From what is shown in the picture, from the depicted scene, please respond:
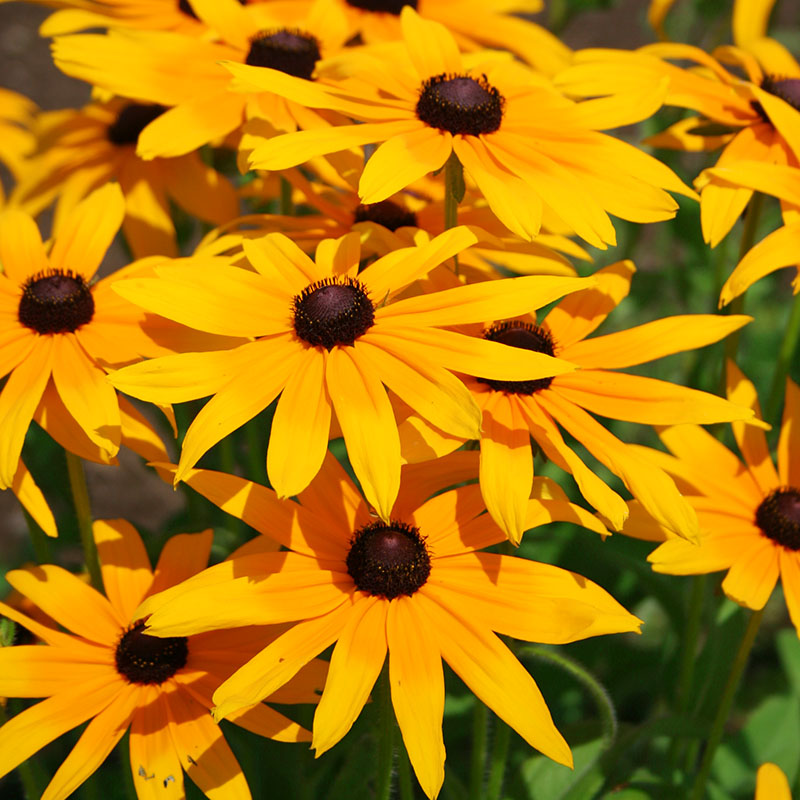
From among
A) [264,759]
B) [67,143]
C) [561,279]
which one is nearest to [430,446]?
[561,279]

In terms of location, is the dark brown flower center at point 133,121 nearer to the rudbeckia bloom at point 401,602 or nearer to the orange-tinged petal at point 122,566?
the orange-tinged petal at point 122,566

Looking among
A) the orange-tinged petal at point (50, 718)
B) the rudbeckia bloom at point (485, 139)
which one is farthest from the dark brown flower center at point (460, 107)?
the orange-tinged petal at point (50, 718)

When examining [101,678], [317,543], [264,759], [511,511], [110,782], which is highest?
[511,511]

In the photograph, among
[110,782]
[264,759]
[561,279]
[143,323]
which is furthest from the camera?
[110,782]

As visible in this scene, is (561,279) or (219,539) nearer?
(561,279)

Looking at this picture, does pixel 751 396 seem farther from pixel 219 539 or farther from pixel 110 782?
pixel 110 782

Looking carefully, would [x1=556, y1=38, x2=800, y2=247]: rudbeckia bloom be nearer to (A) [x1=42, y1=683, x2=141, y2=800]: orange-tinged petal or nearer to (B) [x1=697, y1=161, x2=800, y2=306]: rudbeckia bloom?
(B) [x1=697, y1=161, x2=800, y2=306]: rudbeckia bloom

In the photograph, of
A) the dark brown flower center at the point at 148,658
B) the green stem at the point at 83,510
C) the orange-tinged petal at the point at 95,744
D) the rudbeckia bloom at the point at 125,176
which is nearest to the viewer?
the orange-tinged petal at the point at 95,744

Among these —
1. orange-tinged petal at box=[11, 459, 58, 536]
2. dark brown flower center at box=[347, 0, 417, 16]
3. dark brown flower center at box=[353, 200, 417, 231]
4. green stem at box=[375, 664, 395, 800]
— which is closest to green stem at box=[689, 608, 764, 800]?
green stem at box=[375, 664, 395, 800]
